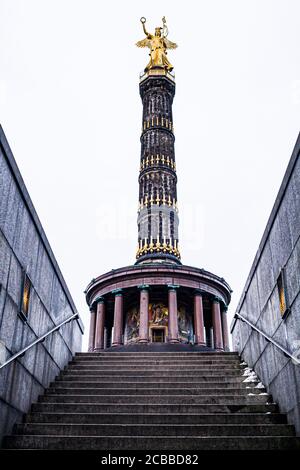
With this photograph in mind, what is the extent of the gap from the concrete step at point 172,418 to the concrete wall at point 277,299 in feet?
1.27

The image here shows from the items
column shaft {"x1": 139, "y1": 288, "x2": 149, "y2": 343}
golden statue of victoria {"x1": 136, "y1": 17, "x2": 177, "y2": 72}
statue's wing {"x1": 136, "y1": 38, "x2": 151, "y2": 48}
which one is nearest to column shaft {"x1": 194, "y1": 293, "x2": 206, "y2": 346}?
column shaft {"x1": 139, "y1": 288, "x2": 149, "y2": 343}

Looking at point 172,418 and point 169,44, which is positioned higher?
point 169,44

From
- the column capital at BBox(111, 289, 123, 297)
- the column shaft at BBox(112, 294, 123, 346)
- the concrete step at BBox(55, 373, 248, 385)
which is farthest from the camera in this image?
the column capital at BBox(111, 289, 123, 297)

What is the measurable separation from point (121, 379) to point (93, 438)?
3.26 metres

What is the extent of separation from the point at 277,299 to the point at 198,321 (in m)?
15.1

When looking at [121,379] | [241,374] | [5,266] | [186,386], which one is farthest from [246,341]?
[5,266]

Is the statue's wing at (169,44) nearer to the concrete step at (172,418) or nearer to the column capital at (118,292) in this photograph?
the column capital at (118,292)

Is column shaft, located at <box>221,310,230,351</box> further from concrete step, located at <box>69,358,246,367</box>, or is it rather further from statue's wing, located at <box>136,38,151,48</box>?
statue's wing, located at <box>136,38,151,48</box>


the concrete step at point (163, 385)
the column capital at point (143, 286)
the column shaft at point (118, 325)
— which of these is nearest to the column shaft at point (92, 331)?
the column shaft at point (118, 325)

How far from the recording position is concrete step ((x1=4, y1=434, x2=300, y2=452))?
252 inches

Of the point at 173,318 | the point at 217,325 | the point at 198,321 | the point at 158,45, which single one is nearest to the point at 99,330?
the point at 173,318

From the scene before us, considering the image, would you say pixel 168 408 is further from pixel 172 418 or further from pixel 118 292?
pixel 118 292

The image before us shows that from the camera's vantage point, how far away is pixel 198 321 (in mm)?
23094
